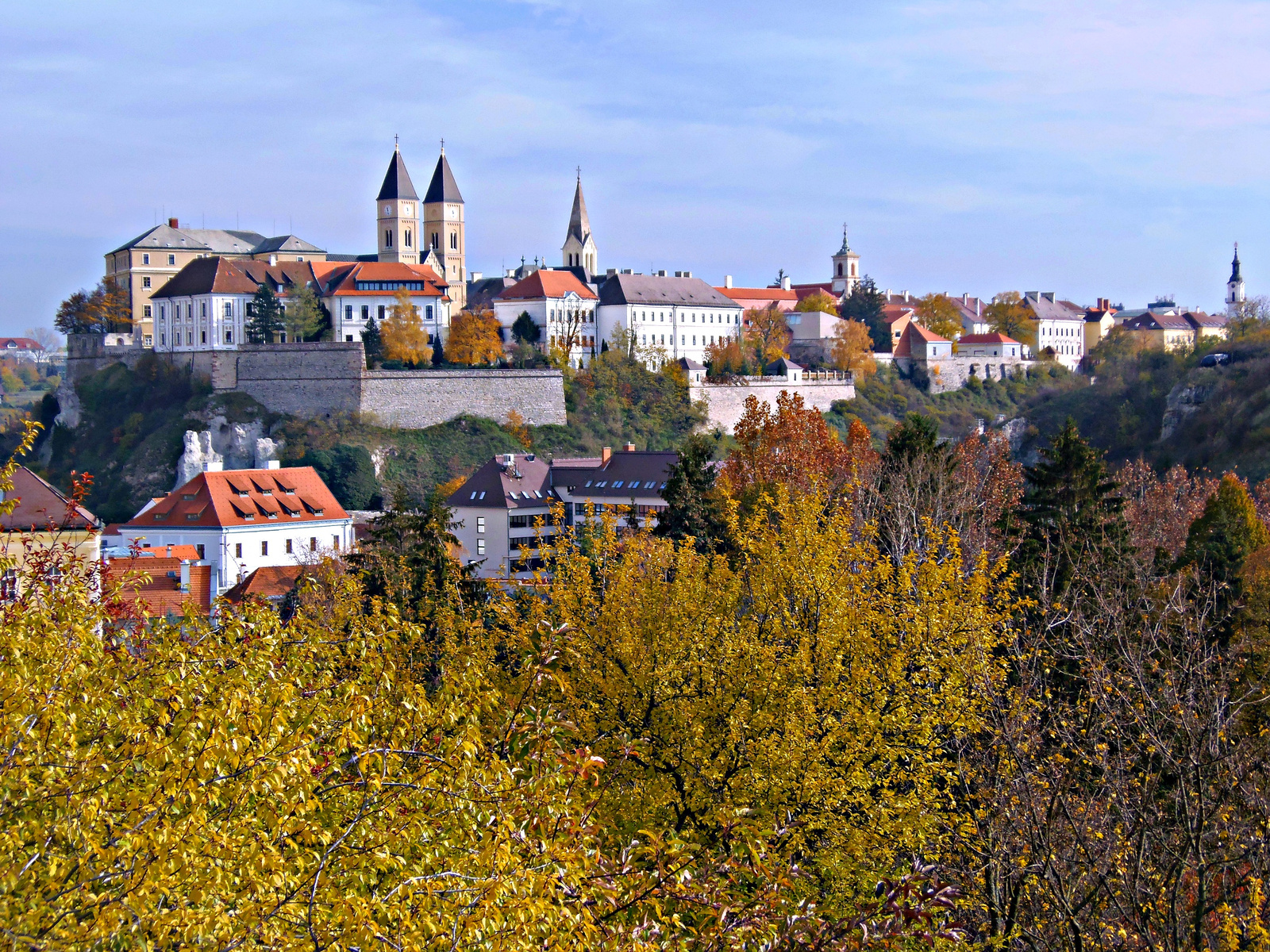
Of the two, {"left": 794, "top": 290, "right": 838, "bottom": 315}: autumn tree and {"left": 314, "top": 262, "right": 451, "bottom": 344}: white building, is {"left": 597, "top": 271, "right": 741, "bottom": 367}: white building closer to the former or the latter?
{"left": 794, "top": 290, "right": 838, "bottom": 315}: autumn tree

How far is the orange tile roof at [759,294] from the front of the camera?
353ft

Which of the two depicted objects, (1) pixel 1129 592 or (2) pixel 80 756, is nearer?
(2) pixel 80 756

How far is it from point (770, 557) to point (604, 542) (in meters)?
3.18

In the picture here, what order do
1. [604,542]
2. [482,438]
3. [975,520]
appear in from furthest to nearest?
[482,438]
[975,520]
[604,542]

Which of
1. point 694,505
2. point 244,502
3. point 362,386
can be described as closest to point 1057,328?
point 362,386

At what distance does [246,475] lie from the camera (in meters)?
50.4

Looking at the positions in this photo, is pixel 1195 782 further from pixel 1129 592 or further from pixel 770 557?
pixel 1129 592

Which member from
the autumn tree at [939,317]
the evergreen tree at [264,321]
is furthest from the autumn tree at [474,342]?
the autumn tree at [939,317]

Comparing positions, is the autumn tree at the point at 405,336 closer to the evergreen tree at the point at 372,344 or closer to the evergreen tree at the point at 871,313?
the evergreen tree at the point at 372,344

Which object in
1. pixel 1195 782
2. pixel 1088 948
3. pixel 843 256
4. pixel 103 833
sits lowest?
pixel 1088 948

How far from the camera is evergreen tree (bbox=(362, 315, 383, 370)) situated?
7238 cm

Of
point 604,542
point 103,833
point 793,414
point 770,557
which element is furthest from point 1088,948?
point 793,414

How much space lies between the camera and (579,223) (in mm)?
104062

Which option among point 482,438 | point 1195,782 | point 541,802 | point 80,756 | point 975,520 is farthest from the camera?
point 482,438
